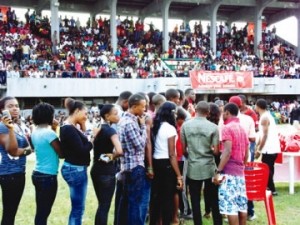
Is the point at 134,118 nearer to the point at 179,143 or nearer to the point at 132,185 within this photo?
the point at 132,185

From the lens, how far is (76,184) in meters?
4.86

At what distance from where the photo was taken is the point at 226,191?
521 cm

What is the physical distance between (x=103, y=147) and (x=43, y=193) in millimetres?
742

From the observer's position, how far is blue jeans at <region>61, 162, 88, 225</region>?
4.82m

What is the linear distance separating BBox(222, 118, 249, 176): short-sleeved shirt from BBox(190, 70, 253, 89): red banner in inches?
908

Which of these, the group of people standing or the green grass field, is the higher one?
the group of people standing

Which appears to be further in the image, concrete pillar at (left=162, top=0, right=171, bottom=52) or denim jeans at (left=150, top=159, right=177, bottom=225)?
concrete pillar at (left=162, top=0, right=171, bottom=52)

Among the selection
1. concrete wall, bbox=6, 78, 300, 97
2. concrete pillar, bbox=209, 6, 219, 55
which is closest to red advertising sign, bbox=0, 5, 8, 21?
concrete wall, bbox=6, 78, 300, 97

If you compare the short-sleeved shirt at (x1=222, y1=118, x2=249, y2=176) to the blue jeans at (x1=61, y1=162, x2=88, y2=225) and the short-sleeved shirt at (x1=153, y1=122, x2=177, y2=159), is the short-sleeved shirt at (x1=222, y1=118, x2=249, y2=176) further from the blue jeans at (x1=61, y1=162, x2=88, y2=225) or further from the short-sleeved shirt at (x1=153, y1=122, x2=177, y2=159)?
the blue jeans at (x1=61, y1=162, x2=88, y2=225)

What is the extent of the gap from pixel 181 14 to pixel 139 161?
3458cm

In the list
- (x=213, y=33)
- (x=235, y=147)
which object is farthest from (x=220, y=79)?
(x=235, y=147)

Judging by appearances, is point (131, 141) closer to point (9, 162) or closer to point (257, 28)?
point (9, 162)

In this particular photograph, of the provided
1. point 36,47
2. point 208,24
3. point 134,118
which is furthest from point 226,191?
point 208,24

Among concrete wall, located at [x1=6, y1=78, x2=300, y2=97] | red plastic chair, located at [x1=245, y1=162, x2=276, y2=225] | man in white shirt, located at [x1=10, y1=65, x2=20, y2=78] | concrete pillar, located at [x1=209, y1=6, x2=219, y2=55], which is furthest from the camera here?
concrete pillar, located at [x1=209, y1=6, x2=219, y2=55]
